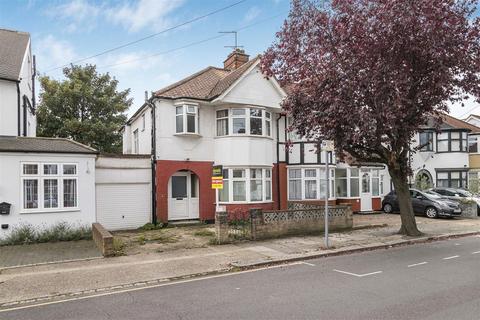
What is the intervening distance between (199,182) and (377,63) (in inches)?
404

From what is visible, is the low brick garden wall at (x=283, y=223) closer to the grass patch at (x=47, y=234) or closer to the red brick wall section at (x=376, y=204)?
the grass patch at (x=47, y=234)

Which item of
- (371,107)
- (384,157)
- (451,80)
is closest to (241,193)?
(384,157)

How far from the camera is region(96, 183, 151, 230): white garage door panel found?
55.4ft

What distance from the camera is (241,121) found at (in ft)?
63.1

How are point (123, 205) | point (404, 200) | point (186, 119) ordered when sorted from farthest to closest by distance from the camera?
point (186, 119), point (123, 205), point (404, 200)

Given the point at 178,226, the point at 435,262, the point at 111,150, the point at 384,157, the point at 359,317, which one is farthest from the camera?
the point at 111,150

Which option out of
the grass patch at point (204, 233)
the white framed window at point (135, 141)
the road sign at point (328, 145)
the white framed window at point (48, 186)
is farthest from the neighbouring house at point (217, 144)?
the road sign at point (328, 145)

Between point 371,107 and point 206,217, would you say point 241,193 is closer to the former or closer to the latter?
point 206,217

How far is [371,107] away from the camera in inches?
485

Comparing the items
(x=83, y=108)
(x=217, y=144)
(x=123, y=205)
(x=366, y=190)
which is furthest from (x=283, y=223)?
(x=83, y=108)

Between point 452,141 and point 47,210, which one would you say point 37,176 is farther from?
point 452,141

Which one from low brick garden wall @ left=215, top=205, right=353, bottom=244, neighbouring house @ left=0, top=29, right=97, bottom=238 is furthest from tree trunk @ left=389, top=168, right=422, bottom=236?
neighbouring house @ left=0, top=29, right=97, bottom=238

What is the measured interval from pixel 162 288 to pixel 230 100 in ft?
39.4

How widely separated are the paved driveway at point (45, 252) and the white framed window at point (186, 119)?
7.08 meters
